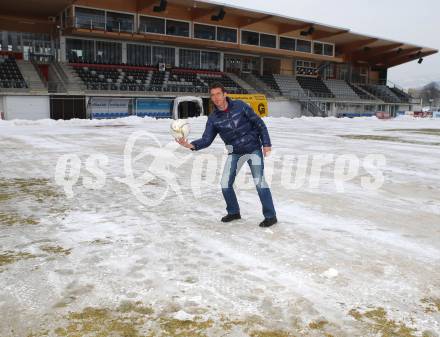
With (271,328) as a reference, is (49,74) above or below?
above

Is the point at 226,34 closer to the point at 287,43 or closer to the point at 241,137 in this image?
the point at 287,43

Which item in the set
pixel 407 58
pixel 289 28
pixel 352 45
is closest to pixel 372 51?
pixel 352 45

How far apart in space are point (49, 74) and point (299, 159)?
1140 inches

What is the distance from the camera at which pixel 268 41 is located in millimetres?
44438

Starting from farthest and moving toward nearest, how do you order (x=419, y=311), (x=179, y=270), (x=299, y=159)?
(x=299, y=159), (x=179, y=270), (x=419, y=311)

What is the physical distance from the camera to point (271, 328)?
278 cm

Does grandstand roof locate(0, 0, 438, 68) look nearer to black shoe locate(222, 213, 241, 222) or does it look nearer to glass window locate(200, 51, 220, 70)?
glass window locate(200, 51, 220, 70)

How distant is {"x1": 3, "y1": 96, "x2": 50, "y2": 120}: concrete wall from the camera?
92.7 feet

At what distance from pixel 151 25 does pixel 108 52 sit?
4.51m

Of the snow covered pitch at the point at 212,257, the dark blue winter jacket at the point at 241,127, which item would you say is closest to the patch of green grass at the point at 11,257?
the snow covered pitch at the point at 212,257

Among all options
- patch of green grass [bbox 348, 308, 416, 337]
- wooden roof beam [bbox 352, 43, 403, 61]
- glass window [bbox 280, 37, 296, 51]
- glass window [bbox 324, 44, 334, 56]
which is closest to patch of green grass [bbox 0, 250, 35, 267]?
patch of green grass [bbox 348, 308, 416, 337]

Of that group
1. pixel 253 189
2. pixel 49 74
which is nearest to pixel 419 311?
pixel 253 189

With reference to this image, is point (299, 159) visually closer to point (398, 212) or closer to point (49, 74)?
point (398, 212)

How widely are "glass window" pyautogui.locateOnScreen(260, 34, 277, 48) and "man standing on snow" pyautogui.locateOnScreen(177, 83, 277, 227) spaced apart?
41.1 metres
